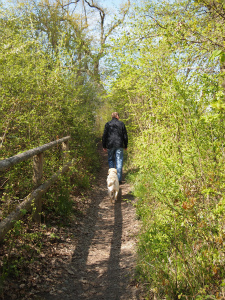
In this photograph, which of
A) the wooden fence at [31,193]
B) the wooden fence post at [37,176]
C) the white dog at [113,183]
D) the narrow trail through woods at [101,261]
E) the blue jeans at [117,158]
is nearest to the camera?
the wooden fence at [31,193]

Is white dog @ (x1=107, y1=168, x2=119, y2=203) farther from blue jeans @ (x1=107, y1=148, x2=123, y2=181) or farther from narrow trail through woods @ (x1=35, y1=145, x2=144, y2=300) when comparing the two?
blue jeans @ (x1=107, y1=148, x2=123, y2=181)

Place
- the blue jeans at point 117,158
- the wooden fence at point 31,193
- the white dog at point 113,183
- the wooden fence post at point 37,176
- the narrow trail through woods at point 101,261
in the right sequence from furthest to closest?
the blue jeans at point 117,158, the white dog at point 113,183, the wooden fence post at point 37,176, the narrow trail through woods at point 101,261, the wooden fence at point 31,193

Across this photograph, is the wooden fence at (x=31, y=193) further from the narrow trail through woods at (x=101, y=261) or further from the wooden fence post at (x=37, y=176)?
the narrow trail through woods at (x=101, y=261)

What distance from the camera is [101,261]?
415 cm

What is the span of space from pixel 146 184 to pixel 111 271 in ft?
7.56

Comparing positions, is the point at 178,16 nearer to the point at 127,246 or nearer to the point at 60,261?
the point at 127,246

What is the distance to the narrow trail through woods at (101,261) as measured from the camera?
3289mm

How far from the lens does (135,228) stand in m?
5.01

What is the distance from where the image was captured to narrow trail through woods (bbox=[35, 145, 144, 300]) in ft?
10.8

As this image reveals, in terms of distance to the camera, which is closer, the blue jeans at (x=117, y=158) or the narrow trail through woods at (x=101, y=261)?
the narrow trail through woods at (x=101, y=261)

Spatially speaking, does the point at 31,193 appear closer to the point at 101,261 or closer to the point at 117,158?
the point at 101,261

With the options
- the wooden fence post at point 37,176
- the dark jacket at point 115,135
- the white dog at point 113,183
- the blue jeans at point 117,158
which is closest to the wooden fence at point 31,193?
the wooden fence post at point 37,176

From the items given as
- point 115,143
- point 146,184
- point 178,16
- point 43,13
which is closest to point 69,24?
point 43,13

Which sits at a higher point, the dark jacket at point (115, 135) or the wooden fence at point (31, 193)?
the dark jacket at point (115, 135)
